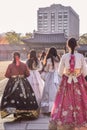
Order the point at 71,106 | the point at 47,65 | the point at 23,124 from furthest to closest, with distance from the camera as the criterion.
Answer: the point at 47,65
the point at 23,124
the point at 71,106

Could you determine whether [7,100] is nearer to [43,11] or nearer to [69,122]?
[69,122]

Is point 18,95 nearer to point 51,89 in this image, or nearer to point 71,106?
point 51,89

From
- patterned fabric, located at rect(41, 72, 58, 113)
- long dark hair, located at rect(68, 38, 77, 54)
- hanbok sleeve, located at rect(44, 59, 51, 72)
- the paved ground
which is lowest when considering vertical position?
the paved ground

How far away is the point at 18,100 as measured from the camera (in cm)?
855

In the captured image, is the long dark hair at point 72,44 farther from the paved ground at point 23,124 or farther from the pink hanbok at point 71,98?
the paved ground at point 23,124

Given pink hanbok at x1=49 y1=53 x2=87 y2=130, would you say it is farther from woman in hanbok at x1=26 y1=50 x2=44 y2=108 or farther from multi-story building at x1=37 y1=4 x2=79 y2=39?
multi-story building at x1=37 y1=4 x2=79 y2=39

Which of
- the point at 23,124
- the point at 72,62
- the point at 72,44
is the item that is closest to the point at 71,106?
the point at 72,62

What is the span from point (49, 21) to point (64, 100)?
583 ft

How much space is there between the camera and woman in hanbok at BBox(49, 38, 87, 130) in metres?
6.74

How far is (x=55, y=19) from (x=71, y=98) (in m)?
181

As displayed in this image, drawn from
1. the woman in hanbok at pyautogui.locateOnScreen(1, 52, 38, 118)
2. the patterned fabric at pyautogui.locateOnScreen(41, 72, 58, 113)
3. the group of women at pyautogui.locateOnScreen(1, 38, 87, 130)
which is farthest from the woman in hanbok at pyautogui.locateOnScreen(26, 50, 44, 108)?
the woman in hanbok at pyautogui.locateOnScreen(1, 52, 38, 118)

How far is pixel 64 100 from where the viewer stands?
6.83 meters

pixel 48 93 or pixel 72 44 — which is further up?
pixel 72 44

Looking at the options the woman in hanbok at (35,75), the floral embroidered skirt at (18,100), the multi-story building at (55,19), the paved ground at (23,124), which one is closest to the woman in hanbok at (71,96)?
the paved ground at (23,124)
